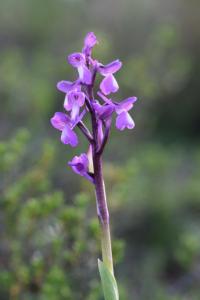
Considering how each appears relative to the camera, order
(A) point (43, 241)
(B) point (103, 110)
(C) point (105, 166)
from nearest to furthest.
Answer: (B) point (103, 110)
(A) point (43, 241)
(C) point (105, 166)

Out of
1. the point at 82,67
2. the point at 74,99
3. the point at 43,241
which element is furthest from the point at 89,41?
the point at 43,241

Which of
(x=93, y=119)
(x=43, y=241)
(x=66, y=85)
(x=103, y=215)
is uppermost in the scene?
(x=43, y=241)

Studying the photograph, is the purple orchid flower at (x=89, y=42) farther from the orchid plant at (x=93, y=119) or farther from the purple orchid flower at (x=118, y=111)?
the purple orchid flower at (x=118, y=111)

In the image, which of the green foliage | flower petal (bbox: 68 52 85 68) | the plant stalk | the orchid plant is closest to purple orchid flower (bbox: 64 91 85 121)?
the orchid plant

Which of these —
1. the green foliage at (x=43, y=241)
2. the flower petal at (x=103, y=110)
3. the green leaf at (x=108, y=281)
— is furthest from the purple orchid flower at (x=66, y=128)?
the green foliage at (x=43, y=241)

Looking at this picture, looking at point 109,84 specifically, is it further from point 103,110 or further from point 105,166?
point 105,166
